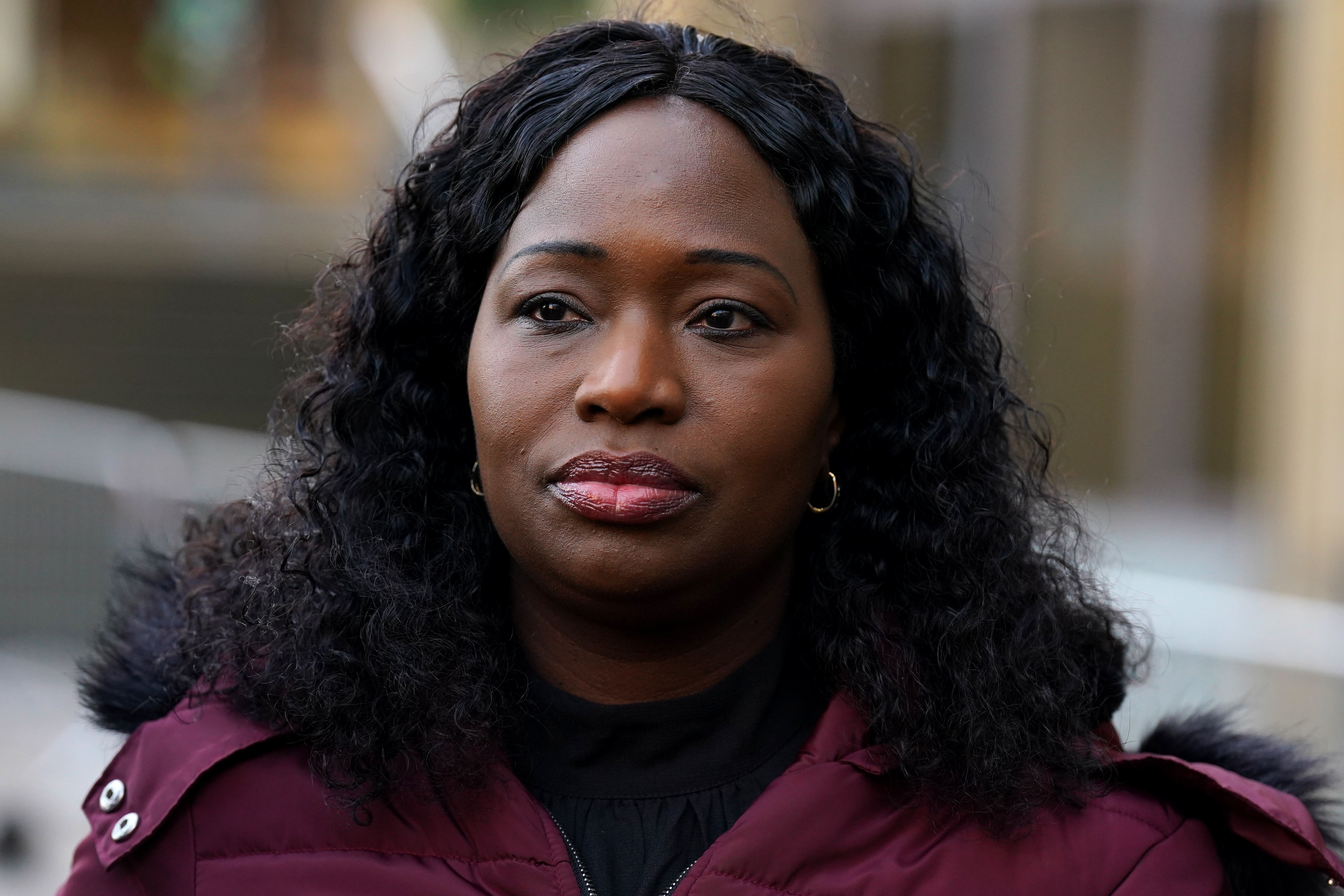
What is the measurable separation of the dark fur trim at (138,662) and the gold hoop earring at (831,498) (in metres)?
1.09

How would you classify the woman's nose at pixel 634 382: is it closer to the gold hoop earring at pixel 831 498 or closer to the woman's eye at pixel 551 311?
the woman's eye at pixel 551 311

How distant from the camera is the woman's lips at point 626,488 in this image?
7.49ft

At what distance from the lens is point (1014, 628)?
103 inches

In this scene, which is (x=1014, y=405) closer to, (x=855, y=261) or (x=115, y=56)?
(x=855, y=261)

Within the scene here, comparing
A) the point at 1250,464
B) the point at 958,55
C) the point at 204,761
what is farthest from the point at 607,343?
the point at 958,55

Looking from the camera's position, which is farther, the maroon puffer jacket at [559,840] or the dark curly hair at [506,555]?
the dark curly hair at [506,555]

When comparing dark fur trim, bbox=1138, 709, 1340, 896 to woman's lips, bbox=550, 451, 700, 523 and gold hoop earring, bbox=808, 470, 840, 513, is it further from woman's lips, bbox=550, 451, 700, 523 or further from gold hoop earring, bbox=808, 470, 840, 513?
woman's lips, bbox=550, 451, 700, 523

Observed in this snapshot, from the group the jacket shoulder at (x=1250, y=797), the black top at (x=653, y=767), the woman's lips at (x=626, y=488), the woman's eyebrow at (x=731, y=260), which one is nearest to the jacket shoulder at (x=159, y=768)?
the black top at (x=653, y=767)

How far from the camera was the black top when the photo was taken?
2.41m

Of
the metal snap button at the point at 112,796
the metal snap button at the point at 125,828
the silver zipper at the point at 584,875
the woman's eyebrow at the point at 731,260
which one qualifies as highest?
the woman's eyebrow at the point at 731,260

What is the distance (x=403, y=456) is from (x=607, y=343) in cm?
53

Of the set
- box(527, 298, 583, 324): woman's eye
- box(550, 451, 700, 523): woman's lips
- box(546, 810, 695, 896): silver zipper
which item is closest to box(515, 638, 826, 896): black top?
box(546, 810, 695, 896): silver zipper

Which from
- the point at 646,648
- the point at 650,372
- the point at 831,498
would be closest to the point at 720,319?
the point at 650,372

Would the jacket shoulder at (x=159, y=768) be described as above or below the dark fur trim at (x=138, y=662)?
below
